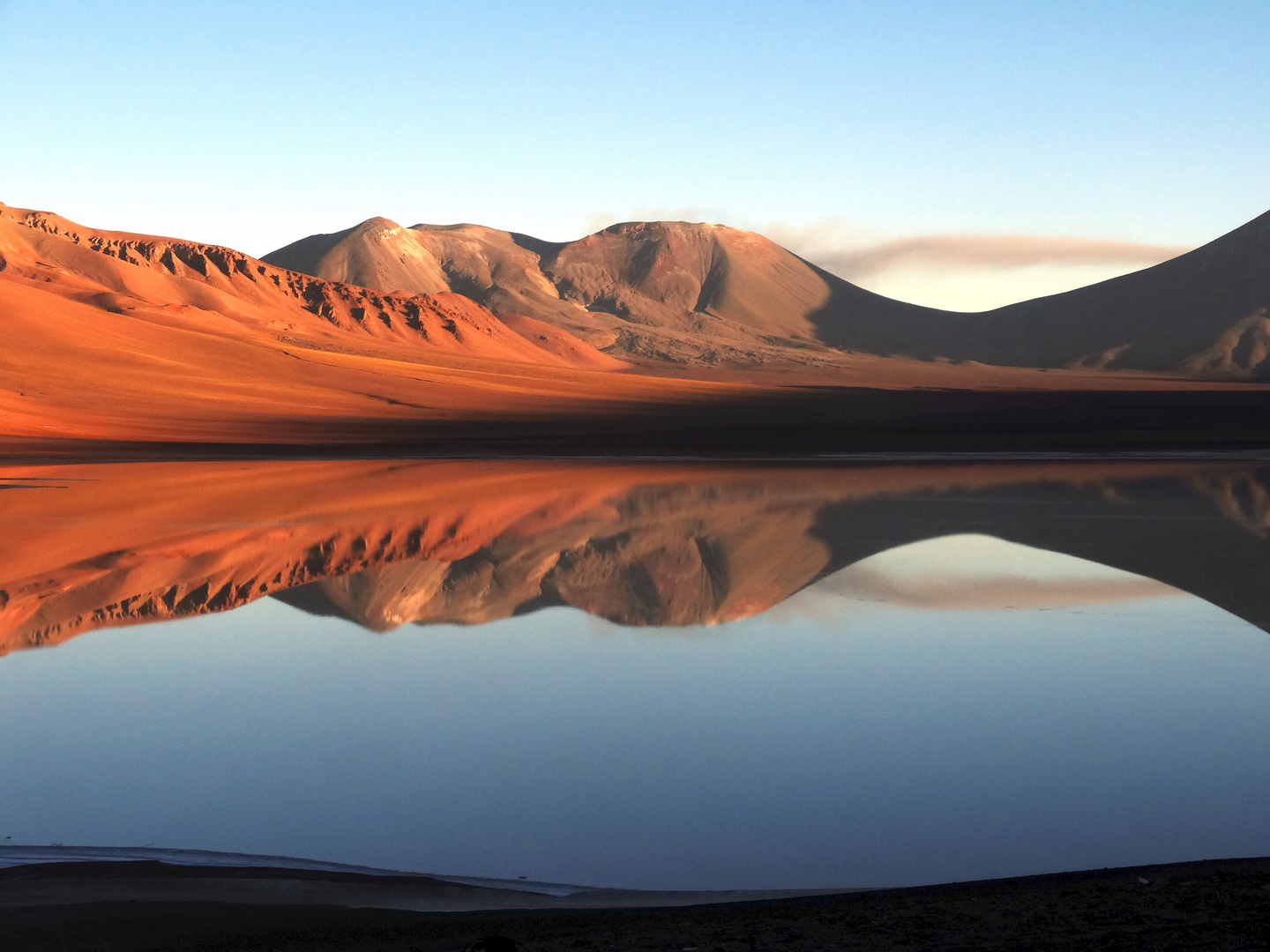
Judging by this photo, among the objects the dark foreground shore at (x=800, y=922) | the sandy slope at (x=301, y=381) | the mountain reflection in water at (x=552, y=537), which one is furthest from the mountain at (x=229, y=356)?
the dark foreground shore at (x=800, y=922)

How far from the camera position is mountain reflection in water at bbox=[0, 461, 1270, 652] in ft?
43.4

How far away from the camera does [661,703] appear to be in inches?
340

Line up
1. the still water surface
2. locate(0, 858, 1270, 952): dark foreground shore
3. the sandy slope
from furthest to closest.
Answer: the sandy slope
the still water surface
locate(0, 858, 1270, 952): dark foreground shore

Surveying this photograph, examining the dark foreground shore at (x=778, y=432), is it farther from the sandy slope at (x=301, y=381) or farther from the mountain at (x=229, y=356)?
the mountain at (x=229, y=356)

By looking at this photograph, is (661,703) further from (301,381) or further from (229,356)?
(229,356)

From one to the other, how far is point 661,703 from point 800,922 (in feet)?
13.6

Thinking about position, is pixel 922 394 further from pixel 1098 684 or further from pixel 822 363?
pixel 822 363

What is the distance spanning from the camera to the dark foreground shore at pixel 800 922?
14.0 ft

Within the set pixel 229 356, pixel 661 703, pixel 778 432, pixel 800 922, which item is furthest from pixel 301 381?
pixel 800 922

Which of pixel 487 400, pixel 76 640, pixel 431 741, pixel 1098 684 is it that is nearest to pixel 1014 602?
pixel 1098 684

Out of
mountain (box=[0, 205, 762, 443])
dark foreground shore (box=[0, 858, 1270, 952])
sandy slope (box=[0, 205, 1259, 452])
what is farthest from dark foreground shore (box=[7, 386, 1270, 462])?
dark foreground shore (box=[0, 858, 1270, 952])

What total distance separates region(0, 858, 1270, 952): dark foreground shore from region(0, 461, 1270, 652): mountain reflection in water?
273 inches

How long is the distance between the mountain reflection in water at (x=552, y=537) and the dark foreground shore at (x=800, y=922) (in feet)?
22.8

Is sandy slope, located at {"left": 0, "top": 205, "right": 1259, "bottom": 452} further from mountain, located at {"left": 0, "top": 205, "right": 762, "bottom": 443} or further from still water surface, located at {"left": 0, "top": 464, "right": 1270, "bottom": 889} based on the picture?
still water surface, located at {"left": 0, "top": 464, "right": 1270, "bottom": 889}
